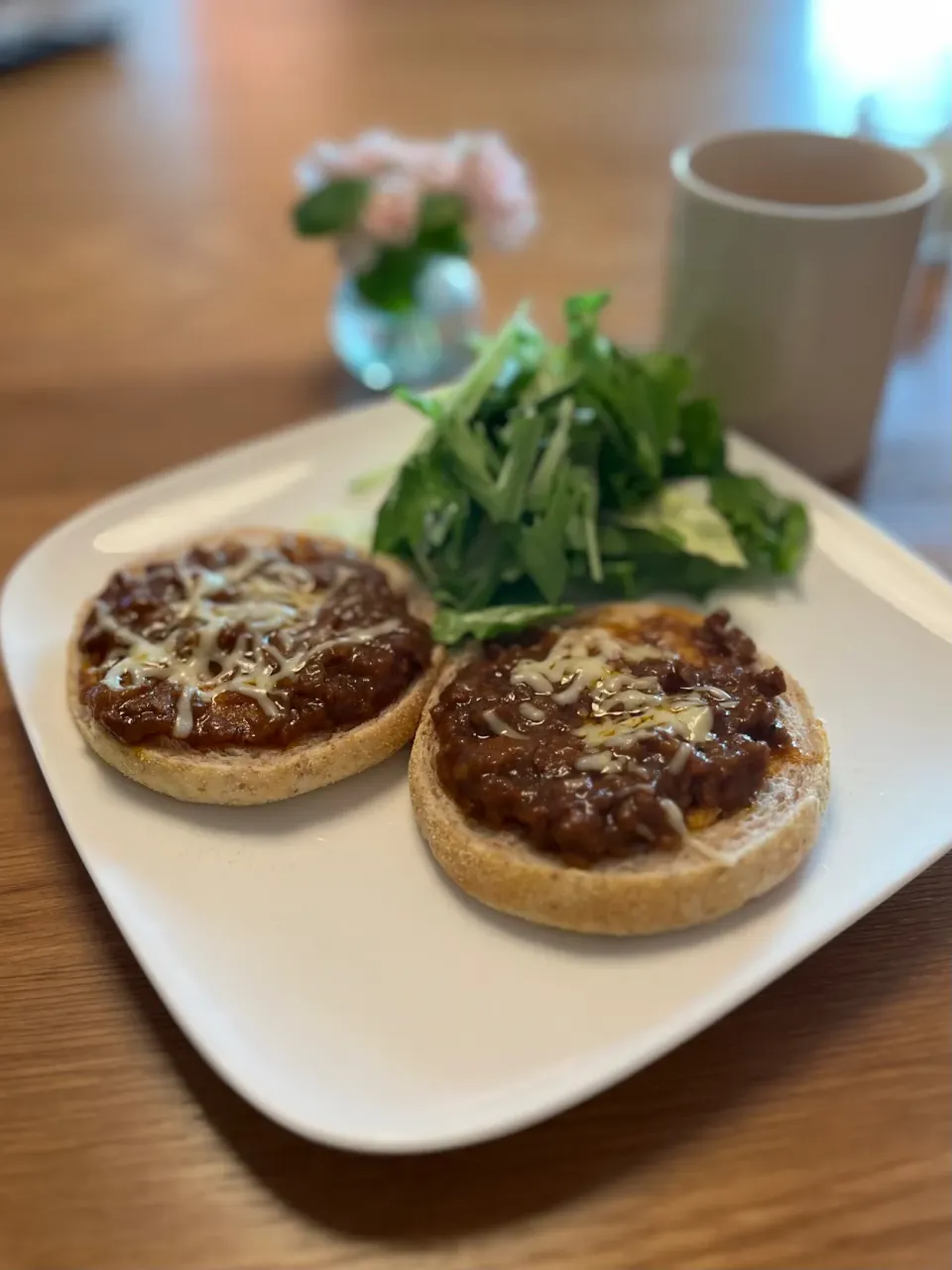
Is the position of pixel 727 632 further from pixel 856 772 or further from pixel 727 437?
pixel 727 437

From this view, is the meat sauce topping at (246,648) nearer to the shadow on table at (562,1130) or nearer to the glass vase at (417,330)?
the shadow on table at (562,1130)

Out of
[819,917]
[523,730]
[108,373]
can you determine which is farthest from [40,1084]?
[108,373]

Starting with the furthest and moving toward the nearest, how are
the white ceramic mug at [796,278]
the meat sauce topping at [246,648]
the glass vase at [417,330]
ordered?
the glass vase at [417,330] → the white ceramic mug at [796,278] → the meat sauce topping at [246,648]

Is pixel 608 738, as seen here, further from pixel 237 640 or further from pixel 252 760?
pixel 237 640

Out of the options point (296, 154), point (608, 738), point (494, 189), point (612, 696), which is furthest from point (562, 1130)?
point (296, 154)

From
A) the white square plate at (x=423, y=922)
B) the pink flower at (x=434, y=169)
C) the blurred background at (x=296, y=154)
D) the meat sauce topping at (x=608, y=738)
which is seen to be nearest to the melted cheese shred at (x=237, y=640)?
the white square plate at (x=423, y=922)

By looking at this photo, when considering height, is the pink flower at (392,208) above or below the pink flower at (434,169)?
below
